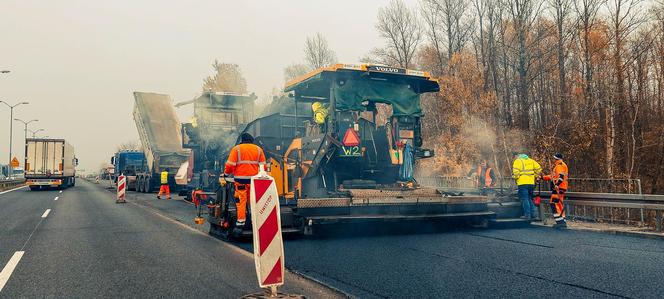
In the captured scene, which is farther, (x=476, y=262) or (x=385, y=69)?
(x=385, y=69)

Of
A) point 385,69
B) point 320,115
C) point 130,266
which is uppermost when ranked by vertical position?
point 385,69

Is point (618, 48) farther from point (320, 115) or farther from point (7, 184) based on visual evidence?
point (7, 184)

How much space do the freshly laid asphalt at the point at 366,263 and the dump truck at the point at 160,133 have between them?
1505 cm

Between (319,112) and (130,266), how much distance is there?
145 inches

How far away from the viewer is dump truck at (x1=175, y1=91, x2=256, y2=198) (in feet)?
43.5

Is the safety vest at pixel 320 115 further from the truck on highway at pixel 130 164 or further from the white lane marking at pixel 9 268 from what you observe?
the truck on highway at pixel 130 164

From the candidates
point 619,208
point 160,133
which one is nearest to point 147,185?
point 160,133

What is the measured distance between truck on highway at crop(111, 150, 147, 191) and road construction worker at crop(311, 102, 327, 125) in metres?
22.8

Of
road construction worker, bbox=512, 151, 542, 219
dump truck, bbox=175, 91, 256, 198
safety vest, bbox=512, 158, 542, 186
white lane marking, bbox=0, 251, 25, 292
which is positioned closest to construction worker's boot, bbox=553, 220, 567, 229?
road construction worker, bbox=512, 151, 542, 219

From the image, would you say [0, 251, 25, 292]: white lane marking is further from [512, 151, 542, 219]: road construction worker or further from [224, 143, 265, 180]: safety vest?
[512, 151, 542, 219]: road construction worker

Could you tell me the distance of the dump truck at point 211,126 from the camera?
1326 centimetres

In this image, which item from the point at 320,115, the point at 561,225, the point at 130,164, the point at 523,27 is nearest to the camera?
the point at 320,115

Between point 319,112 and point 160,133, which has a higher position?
point 160,133

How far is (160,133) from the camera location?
78.1ft
